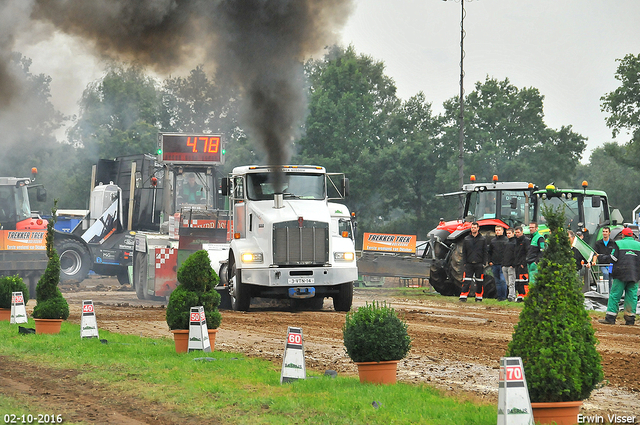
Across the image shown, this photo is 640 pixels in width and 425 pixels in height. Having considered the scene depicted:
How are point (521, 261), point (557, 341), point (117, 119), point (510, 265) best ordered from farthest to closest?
point (117, 119), point (510, 265), point (521, 261), point (557, 341)

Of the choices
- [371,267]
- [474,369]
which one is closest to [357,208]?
[371,267]

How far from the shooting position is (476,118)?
198 ft

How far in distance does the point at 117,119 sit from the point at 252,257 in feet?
145

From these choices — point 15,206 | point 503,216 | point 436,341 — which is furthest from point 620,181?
point 436,341

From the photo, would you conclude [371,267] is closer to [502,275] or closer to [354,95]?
[502,275]

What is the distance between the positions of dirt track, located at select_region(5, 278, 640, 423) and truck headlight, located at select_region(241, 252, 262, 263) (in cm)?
122

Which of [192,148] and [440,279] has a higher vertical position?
[192,148]

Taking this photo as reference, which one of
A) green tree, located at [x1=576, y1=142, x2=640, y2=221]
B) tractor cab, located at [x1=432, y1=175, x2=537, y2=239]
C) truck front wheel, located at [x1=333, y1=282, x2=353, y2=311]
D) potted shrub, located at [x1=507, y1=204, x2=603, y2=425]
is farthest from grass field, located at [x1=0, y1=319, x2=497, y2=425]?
green tree, located at [x1=576, y1=142, x2=640, y2=221]

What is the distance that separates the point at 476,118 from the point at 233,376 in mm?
53250

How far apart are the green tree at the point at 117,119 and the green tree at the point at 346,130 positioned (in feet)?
36.1

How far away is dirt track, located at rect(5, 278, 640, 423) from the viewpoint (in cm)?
899

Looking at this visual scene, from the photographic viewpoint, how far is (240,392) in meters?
8.52

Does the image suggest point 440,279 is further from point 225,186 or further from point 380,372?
point 380,372

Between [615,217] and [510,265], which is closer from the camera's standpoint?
[510,265]
